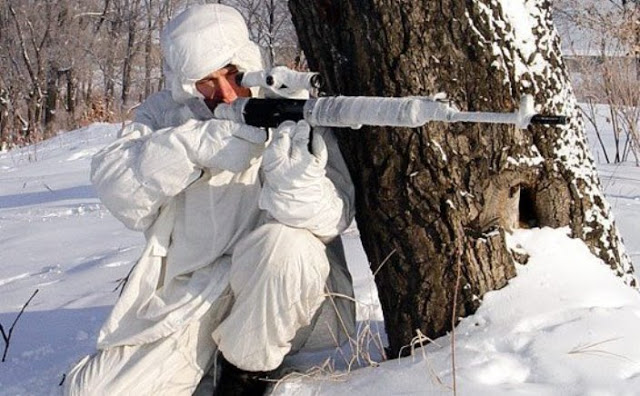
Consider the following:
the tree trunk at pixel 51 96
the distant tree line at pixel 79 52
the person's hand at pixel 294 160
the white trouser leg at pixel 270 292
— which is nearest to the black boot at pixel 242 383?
the white trouser leg at pixel 270 292

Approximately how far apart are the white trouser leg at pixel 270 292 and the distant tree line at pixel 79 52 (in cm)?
1303

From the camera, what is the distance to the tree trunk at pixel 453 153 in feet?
6.57

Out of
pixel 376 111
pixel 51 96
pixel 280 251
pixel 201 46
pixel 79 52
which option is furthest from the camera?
pixel 79 52

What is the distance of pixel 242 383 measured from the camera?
2172mm

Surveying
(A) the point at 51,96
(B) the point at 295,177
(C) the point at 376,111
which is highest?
(C) the point at 376,111

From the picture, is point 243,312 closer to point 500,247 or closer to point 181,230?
point 181,230

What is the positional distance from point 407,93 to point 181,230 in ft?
2.05

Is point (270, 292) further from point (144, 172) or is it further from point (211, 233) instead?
point (144, 172)

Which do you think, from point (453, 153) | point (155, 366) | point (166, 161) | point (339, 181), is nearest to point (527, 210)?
point (453, 153)

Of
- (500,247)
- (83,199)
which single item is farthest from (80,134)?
(500,247)

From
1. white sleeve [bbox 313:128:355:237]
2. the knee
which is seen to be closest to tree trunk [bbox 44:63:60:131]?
white sleeve [bbox 313:128:355:237]

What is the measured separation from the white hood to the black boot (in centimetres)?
66

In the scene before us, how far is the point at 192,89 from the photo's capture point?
7.02 ft

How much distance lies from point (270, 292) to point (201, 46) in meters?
0.57
